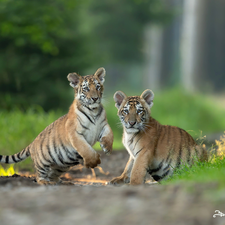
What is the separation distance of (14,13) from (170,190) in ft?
29.2

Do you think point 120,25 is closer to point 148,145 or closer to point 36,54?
point 36,54

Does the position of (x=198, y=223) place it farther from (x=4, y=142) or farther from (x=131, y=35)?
(x=131, y=35)

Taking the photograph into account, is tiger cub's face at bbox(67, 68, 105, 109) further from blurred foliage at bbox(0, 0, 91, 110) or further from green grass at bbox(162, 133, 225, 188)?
blurred foliage at bbox(0, 0, 91, 110)

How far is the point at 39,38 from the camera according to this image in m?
10.0

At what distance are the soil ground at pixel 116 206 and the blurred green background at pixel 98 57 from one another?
85.3 inches

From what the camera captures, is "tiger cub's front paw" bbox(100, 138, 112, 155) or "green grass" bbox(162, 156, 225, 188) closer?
"green grass" bbox(162, 156, 225, 188)

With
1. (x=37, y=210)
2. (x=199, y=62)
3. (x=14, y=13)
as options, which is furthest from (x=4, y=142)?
(x=199, y=62)

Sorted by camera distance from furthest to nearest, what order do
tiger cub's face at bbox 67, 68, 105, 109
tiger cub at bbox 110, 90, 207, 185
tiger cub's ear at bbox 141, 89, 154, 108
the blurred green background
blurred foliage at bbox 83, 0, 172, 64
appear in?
1. blurred foliage at bbox 83, 0, 172, 64
2. the blurred green background
3. tiger cub's ear at bbox 141, 89, 154, 108
4. tiger cub's face at bbox 67, 68, 105, 109
5. tiger cub at bbox 110, 90, 207, 185

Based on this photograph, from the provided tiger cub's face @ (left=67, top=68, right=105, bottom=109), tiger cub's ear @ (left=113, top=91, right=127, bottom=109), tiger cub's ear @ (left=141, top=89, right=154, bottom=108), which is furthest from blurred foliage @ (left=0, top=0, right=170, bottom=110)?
tiger cub's ear @ (left=141, top=89, right=154, bottom=108)

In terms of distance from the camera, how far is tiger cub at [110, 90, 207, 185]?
4359mm

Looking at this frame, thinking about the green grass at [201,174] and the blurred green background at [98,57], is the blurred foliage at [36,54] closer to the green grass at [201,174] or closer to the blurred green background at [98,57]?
the blurred green background at [98,57]

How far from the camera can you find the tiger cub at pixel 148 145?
14.3 feet

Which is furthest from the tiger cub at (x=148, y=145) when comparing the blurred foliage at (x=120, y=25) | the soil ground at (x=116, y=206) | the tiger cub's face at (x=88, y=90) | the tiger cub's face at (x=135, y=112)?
the blurred foliage at (x=120, y=25)

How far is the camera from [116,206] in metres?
2.55
